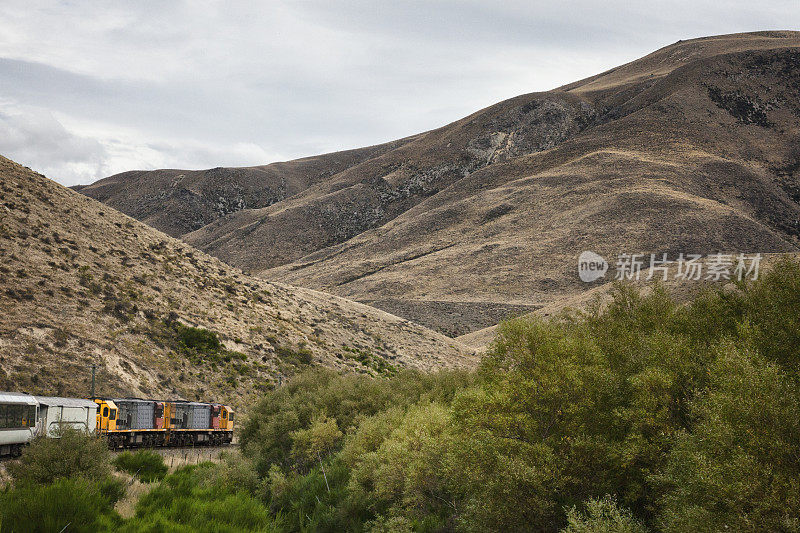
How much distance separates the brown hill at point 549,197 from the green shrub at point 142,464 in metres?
60.2

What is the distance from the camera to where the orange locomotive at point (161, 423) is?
2911cm

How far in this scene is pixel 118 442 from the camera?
30234 millimetres

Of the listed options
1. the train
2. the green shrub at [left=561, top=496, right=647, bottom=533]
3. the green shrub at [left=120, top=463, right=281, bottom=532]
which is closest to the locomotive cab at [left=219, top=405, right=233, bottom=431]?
the train

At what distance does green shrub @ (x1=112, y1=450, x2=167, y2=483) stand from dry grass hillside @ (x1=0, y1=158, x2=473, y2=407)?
35.6ft

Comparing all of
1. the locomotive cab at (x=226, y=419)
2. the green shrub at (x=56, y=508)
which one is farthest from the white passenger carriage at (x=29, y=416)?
the locomotive cab at (x=226, y=419)

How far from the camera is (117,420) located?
1161 inches

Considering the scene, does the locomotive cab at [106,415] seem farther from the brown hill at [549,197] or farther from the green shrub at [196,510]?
the brown hill at [549,197]

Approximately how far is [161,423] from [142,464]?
747 cm

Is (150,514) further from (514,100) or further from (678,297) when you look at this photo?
(514,100)

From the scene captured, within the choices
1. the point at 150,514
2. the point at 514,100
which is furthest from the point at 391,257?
the point at 150,514

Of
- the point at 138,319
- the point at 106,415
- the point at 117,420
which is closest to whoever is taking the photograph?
the point at 106,415

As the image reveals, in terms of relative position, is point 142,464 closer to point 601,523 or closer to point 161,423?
point 161,423

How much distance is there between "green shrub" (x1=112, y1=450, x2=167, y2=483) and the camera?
24159mm

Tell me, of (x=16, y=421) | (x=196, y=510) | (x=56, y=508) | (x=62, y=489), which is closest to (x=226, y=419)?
(x=16, y=421)
